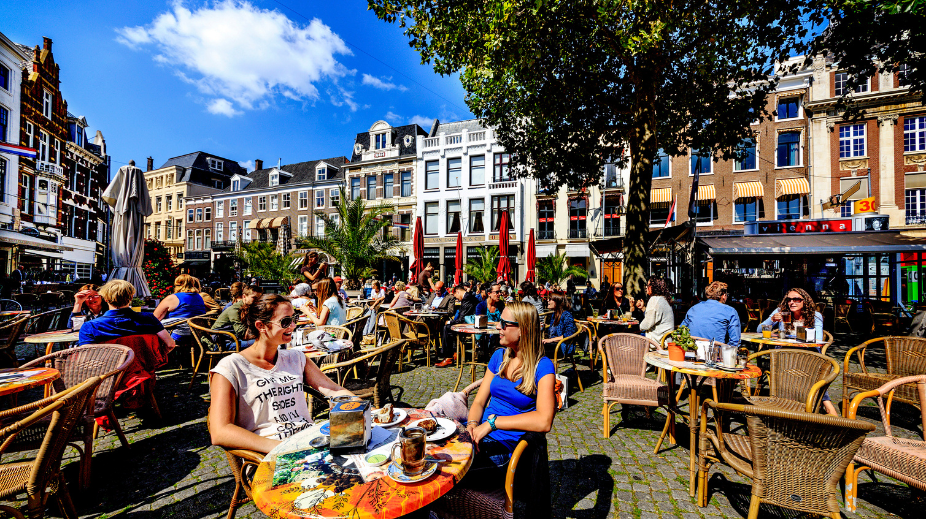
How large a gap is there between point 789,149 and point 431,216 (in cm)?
2147

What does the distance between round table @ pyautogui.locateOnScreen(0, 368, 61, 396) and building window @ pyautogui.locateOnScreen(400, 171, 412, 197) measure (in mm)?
28073

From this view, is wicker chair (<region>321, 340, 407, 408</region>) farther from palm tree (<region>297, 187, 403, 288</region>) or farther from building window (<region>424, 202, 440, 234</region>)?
building window (<region>424, 202, 440, 234</region>)

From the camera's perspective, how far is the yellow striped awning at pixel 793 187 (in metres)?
20.3

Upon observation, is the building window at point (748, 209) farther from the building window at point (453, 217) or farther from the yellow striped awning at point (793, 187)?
the building window at point (453, 217)

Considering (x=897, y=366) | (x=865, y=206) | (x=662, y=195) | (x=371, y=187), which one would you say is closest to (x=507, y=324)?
(x=897, y=366)

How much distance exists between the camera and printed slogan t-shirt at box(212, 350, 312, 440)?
2.28 m

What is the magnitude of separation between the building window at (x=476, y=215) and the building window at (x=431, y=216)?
8.77 feet

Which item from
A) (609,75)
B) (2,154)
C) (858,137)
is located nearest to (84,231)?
(2,154)

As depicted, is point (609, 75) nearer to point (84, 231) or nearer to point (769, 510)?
point (769, 510)

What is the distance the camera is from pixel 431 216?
29.9 metres

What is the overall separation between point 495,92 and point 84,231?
33189 mm

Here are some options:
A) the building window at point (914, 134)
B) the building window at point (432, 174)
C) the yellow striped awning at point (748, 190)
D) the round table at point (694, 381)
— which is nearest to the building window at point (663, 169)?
the yellow striped awning at point (748, 190)

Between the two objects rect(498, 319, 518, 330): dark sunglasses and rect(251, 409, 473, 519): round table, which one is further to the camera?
rect(498, 319, 518, 330): dark sunglasses

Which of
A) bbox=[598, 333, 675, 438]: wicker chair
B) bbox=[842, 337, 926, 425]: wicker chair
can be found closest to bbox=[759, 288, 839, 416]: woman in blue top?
bbox=[842, 337, 926, 425]: wicker chair
